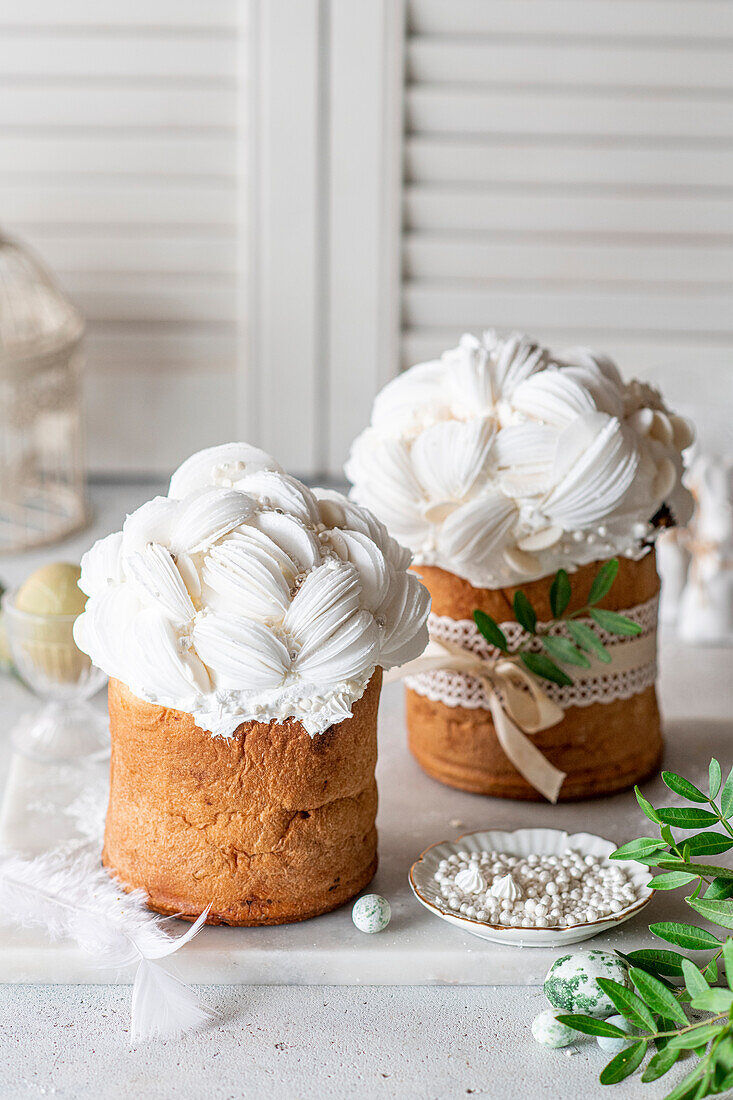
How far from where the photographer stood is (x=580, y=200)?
1783mm

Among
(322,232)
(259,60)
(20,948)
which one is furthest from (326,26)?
(20,948)

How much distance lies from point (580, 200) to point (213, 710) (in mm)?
1293

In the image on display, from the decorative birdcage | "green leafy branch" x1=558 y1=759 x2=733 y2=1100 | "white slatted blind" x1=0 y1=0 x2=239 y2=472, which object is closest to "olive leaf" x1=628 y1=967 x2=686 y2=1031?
"green leafy branch" x1=558 y1=759 x2=733 y2=1100

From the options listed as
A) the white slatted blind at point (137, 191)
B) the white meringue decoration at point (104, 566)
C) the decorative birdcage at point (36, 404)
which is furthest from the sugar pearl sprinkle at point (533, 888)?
the white slatted blind at point (137, 191)

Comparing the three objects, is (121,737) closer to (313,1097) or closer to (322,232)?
(313,1097)

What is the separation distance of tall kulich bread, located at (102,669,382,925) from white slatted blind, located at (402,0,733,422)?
1103 millimetres

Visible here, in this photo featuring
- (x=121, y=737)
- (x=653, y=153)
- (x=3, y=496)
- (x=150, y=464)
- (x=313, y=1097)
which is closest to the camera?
(x=313, y=1097)

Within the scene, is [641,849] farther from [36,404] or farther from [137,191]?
[137,191]

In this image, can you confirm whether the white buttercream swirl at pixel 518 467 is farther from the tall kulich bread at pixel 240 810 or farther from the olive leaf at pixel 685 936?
the olive leaf at pixel 685 936

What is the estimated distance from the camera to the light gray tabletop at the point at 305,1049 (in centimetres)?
65

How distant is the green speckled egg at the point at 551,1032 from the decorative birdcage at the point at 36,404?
1068 mm

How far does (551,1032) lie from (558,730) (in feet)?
0.88

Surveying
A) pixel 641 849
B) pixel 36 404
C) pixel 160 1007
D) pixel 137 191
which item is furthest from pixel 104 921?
pixel 137 191

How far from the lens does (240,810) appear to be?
2.41 ft
